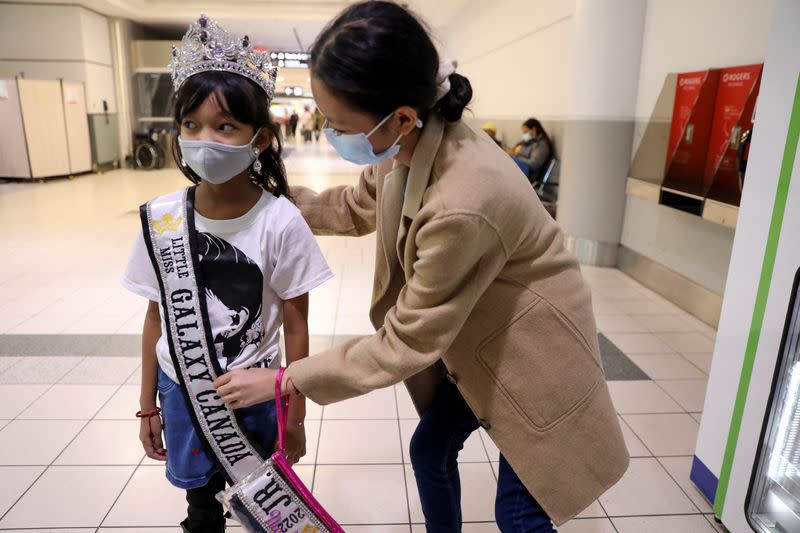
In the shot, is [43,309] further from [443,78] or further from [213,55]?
[443,78]

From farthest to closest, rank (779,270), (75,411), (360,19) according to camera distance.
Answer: (75,411) → (779,270) → (360,19)

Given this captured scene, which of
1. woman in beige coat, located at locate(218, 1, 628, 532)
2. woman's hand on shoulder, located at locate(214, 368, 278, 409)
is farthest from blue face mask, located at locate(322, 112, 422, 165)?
woman's hand on shoulder, located at locate(214, 368, 278, 409)

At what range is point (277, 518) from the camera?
1.17 metres

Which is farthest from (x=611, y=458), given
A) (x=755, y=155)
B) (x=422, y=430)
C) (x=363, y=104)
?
(x=755, y=155)

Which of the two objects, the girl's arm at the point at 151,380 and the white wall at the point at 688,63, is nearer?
the girl's arm at the point at 151,380

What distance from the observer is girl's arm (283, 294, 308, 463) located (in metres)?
1.29

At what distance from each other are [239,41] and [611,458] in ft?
3.98

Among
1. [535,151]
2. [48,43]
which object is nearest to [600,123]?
[535,151]

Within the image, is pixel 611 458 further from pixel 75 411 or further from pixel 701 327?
pixel 701 327

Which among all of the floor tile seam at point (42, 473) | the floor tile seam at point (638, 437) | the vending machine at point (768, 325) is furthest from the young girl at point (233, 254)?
the floor tile seam at point (638, 437)

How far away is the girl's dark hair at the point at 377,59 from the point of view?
0.92m

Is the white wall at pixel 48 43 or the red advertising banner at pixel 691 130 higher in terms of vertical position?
the white wall at pixel 48 43

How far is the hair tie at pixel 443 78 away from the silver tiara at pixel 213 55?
442 mm

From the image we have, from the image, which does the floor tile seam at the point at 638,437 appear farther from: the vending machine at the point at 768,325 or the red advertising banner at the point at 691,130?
the red advertising banner at the point at 691,130
